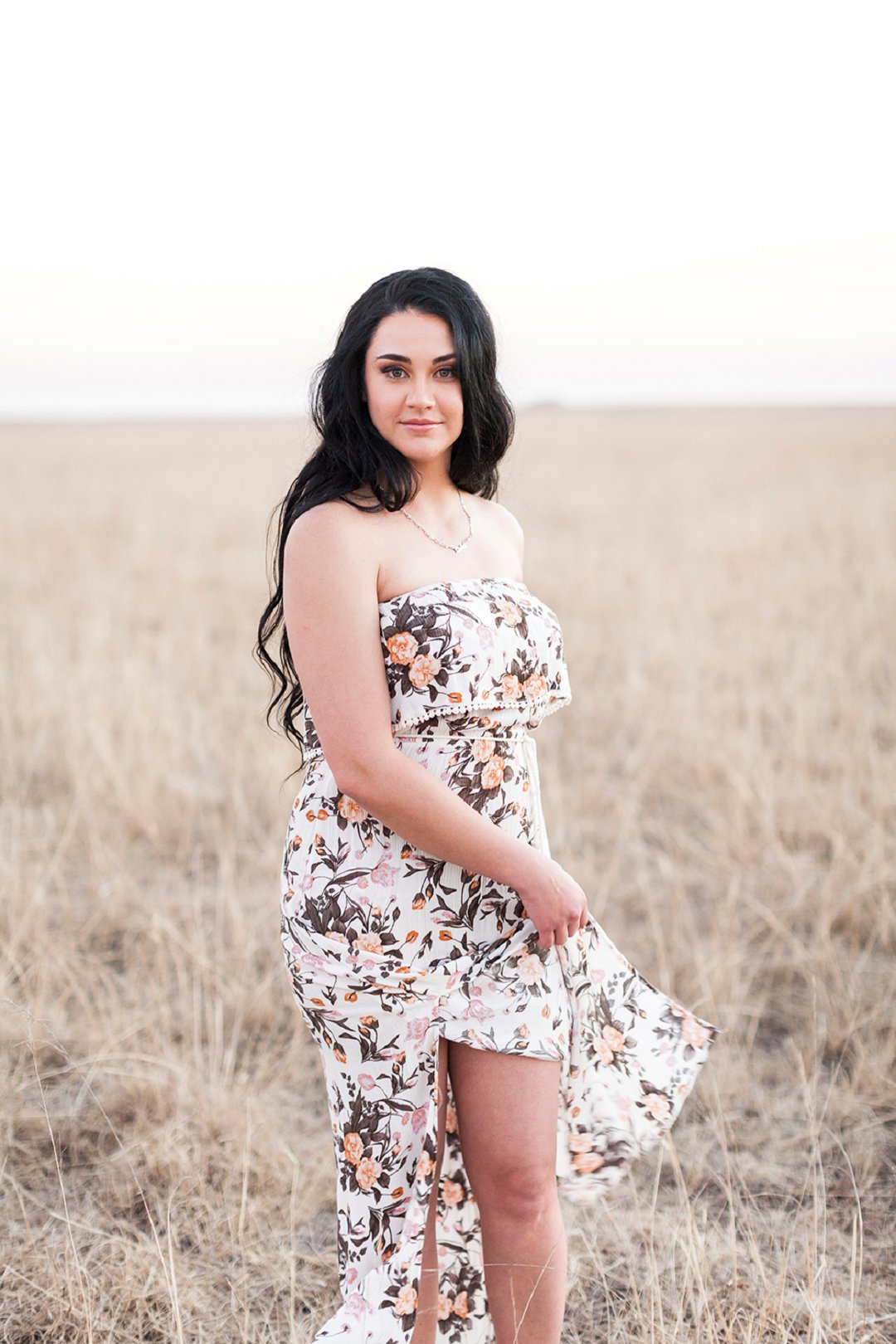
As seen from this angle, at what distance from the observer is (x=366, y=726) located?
1.69 metres

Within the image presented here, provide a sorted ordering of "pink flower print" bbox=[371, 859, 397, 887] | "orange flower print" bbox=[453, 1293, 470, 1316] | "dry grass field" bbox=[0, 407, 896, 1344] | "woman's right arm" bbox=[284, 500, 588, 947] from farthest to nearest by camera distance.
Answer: "dry grass field" bbox=[0, 407, 896, 1344], "orange flower print" bbox=[453, 1293, 470, 1316], "pink flower print" bbox=[371, 859, 397, 887], "woman's right arm" bbox=[284, 500, 588, 947]

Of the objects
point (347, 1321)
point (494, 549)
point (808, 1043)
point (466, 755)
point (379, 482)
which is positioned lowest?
point (808, 1043)

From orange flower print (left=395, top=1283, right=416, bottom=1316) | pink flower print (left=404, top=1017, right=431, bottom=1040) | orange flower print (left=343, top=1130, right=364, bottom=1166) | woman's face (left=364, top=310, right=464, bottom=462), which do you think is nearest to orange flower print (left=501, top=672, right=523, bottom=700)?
woman's face (left=364, top=310, right=464, bottom=462)

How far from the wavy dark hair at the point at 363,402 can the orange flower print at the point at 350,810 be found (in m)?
0.36

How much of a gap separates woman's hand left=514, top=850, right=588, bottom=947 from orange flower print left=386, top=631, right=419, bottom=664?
1.26ft

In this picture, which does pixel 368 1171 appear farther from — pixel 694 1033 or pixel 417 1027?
pixel 694 1033

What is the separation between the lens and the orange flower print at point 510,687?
1.82 metres

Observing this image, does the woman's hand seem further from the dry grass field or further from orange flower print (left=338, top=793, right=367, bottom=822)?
the dry grass field

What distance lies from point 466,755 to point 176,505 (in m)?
16.6

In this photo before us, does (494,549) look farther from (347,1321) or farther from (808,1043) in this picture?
(808,1043)

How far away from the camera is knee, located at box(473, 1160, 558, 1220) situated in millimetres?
1773

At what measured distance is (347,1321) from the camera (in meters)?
1.84

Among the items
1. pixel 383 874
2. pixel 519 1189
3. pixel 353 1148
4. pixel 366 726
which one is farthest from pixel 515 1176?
pixel 366 726

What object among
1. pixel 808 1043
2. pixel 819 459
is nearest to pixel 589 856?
pixel 808 1043
